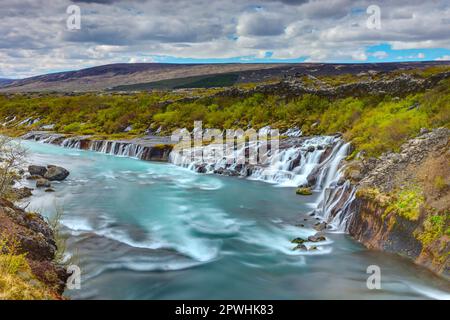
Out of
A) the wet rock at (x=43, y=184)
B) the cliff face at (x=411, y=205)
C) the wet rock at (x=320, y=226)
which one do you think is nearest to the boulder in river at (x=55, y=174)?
the wet rock at (x=43, y=184)

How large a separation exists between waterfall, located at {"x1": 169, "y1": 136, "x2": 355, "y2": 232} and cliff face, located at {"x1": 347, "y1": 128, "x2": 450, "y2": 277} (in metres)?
1.82

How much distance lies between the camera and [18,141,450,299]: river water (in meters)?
Result: 14.2

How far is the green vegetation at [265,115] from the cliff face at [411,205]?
4607 mm

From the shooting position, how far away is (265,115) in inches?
2270

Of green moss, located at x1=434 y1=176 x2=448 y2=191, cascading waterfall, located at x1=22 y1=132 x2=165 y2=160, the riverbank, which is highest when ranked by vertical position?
green moss, located at x1=434 y1=176 x2=448 y2=191

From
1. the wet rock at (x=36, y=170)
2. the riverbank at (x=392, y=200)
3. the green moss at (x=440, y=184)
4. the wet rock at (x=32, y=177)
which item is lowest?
the wet rock at (x=32, y=177)

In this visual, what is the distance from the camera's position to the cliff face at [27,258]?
10.0m

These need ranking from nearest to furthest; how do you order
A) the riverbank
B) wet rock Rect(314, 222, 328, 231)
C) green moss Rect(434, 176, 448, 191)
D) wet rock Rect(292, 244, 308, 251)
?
the riverbank < green moss Rect(434, 176, 448, 191) < wet rock Rect(292, 244, 308, 251) < wet rock Rect(314, 222, 328, 231)

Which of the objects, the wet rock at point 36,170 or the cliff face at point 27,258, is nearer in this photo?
the cliff face at point 27,258

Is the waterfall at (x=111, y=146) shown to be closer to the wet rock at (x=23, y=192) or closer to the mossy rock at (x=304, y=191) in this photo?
the wet rock at (x=23, y=192)

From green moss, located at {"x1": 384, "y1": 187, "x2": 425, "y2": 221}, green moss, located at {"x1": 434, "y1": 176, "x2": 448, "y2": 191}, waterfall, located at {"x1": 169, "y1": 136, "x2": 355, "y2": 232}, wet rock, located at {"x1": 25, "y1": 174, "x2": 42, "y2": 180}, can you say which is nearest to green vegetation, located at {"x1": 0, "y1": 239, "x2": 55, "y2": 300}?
green moss, located at {"x1": 384, "y1": 187, "x2": 425, "y2": 221}

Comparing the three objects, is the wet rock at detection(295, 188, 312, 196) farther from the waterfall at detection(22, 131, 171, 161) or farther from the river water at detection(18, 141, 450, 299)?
the waterfall at detection(22, 131, 171, 161)

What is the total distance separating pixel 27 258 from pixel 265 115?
47.0 meters
